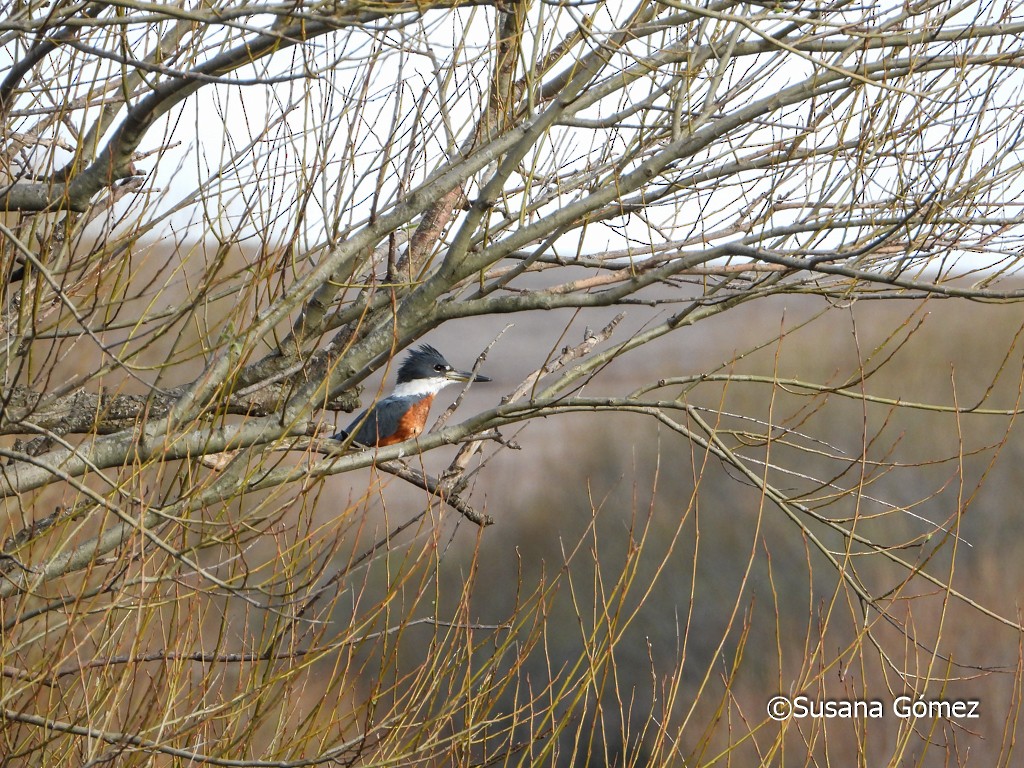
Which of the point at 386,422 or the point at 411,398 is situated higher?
the point at 411,398

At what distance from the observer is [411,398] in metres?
6.90

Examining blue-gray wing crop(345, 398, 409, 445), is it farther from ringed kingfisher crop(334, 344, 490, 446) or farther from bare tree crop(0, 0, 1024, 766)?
bare tree crop(0, 0, 1024, 766)

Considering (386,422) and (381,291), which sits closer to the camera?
(381,291)

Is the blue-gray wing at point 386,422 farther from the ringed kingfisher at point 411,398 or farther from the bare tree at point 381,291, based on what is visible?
the bare tree at point 381,291

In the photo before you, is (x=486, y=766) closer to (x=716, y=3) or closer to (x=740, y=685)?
(x=716, y=3)

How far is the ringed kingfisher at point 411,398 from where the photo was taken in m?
6.83

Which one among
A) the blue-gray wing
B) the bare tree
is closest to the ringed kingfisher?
the blue-gray wing

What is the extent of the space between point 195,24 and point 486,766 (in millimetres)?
2998

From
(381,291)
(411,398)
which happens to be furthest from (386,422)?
(381,291)

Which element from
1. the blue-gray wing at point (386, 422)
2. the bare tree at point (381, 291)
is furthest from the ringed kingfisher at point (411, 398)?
the bare tree at point (381, 291)

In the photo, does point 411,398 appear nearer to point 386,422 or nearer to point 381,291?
point 386,422

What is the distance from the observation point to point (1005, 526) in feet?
47.9

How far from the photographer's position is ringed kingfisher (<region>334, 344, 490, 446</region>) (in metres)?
6.83

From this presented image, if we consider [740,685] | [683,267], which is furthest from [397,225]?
[740,685]
